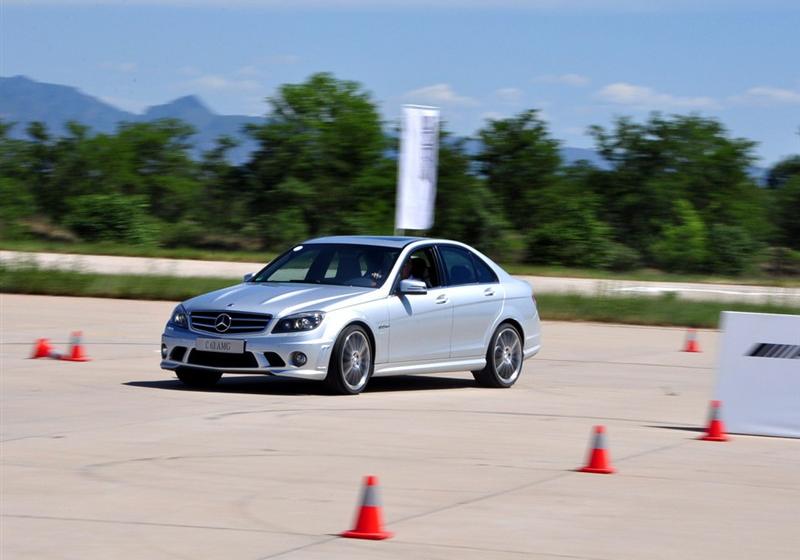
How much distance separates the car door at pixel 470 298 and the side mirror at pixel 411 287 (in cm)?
59

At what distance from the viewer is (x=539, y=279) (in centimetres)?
4175

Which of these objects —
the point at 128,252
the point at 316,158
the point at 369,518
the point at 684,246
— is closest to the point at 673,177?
the point at 684,246

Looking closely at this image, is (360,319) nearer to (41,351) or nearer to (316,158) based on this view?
(41,351)

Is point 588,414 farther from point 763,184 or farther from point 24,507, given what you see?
point 763,184

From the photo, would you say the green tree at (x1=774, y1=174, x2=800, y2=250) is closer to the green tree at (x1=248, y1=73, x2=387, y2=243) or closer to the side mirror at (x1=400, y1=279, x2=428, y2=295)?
the green tree at (x1=248, y1=73, x2=387, y2=243)

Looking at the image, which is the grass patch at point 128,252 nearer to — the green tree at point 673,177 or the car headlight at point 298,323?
the green tree at point 673,177

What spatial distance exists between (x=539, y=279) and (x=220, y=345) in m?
29.1

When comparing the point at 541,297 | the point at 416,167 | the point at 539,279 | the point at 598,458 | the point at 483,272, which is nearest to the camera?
the point at 598,458

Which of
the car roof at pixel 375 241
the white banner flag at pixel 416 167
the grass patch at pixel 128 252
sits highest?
the white banner flag at pixel 416 167

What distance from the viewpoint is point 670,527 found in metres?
7.85

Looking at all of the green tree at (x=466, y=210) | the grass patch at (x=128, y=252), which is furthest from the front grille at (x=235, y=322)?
the green tree at (x=466, y=210)

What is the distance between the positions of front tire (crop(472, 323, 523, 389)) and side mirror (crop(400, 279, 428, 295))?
4.39 feet

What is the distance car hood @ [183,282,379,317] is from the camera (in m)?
13.3

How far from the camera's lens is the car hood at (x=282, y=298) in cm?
1334
